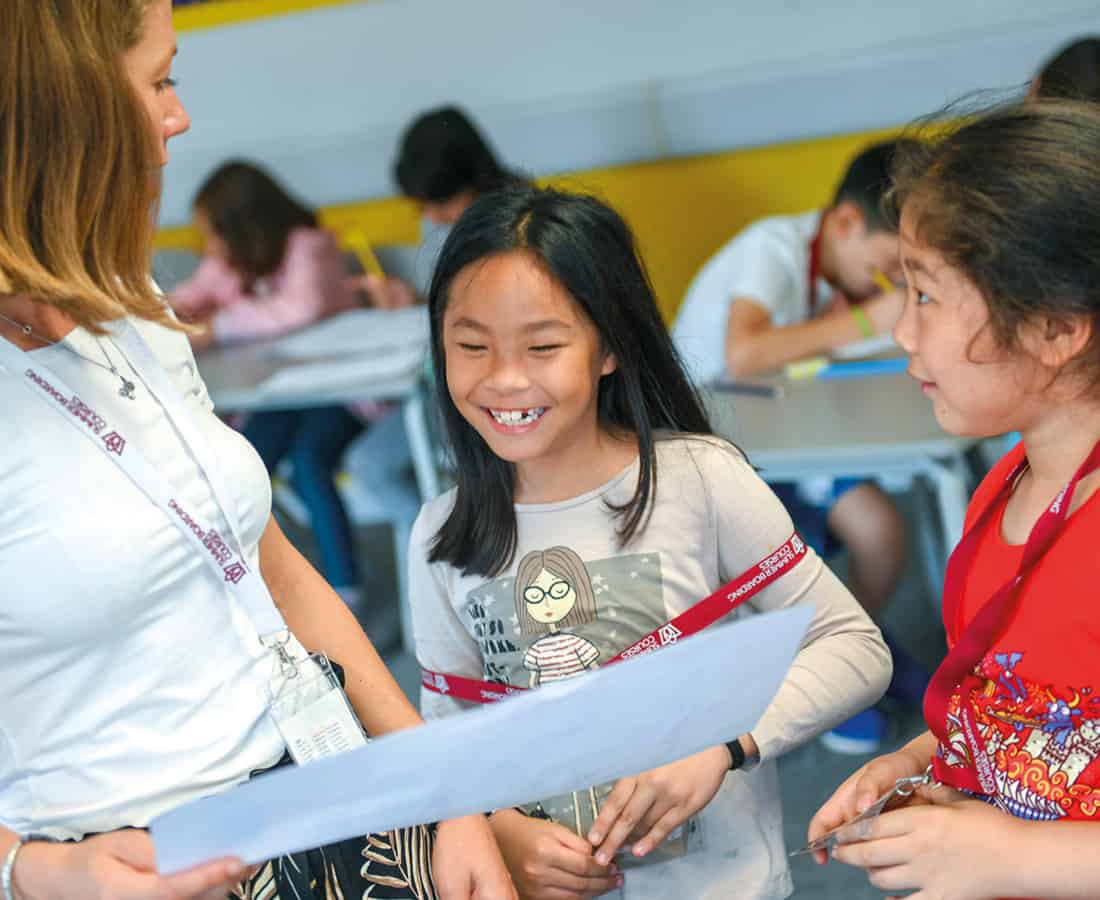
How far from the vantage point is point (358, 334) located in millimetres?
3473

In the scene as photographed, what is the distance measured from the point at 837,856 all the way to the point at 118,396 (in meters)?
0.68

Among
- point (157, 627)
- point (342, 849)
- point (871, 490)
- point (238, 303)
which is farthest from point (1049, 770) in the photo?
point (238, 303)

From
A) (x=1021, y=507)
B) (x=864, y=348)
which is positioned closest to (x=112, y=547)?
(x=1021, y=507)

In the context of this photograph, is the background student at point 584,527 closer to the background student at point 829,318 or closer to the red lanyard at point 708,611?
the red lanyard at point 708,611

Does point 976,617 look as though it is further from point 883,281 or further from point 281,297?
point 281,297

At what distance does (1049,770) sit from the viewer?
975 mm

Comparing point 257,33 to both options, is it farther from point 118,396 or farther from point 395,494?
point 118,396

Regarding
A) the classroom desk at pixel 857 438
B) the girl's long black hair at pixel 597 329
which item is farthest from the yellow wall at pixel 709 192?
the girl's long black hair at pixel 597 329

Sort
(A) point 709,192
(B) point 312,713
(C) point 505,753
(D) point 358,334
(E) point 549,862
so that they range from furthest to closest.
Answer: (A) point 709,192, (D) point 358,334, (E) point 549,862, (B) point 312,713, (C) point 505,753

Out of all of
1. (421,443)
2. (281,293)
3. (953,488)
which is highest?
(281,293)

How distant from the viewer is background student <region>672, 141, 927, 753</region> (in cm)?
268

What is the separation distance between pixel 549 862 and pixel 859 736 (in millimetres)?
1500

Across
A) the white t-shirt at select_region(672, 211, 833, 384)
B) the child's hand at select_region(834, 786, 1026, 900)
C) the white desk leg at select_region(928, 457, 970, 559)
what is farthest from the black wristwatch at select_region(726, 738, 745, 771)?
the white t-shirt at select_region(672, 211, 833, 384)

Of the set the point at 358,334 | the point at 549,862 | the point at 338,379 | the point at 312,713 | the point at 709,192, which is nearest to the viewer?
the point at 312,713
